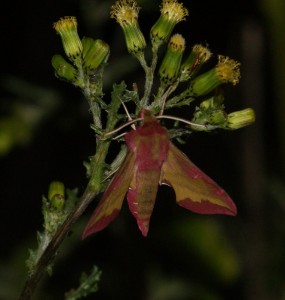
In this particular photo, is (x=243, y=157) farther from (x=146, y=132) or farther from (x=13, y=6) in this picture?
(x=146, y=132)

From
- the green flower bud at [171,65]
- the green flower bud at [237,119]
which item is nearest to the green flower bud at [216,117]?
the green flower bud at [237,119]

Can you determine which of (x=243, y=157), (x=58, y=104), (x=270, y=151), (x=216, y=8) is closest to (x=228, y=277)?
(x=243, y=157)

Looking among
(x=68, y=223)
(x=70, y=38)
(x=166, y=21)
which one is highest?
(x=70, y=38)

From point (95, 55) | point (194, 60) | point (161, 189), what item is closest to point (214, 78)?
point (194, 60)

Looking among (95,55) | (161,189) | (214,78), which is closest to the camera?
(95,55)

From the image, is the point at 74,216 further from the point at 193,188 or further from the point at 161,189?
the point at 161,189

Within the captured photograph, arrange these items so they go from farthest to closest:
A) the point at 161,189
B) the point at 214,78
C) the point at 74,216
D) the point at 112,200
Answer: the point at 161,189 < the point at 214,78 < the point at 74,216 < the point at 112,200
